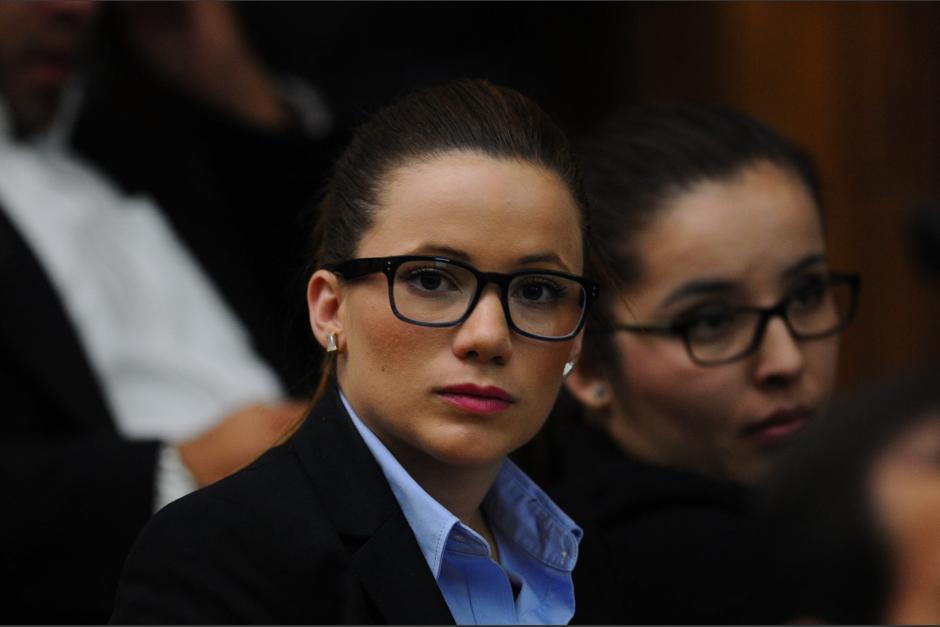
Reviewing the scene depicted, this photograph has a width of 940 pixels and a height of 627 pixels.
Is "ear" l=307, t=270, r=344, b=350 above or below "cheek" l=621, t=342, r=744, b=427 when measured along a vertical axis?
above

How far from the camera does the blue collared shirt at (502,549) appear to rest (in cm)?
159

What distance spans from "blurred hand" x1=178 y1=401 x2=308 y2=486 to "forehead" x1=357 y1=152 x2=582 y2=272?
0.74m

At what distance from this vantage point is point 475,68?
3959mm

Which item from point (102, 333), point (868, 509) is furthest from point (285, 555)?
point (102, 333)

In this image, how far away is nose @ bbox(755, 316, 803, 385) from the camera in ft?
7.34

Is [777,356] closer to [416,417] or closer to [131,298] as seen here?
[416,417]

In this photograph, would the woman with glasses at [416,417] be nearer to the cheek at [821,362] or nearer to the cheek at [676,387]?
the cheek at [676,387]

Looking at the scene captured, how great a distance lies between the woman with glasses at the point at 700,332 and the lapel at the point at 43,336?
2.91 ft

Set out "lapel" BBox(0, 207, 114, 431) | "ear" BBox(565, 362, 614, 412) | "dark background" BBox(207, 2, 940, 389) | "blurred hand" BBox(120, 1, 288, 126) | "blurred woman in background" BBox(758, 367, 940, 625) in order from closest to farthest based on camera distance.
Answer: "blurred woman in background" BBox(758, 367, 940, 625) < "ear" BBox(565, 362, 614, 412) < "lapel" BBox(0, 207, 114, 431) < "blurred hand" BBox(120, 1, 288, 126) < "dark background" BBox(207, 2, 940, 389)

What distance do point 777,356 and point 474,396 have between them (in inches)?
33.2

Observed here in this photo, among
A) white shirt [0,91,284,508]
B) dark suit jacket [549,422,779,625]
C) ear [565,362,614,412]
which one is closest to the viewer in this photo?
dark suit jacket [549,422,779,625]

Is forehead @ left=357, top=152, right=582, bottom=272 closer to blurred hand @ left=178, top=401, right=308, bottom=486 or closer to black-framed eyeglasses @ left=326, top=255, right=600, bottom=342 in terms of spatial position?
black-framed eyeglasses @ left=326, top=255, right=600, bottom=342

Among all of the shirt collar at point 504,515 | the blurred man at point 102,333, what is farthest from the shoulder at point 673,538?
the blurred man at point 102,333

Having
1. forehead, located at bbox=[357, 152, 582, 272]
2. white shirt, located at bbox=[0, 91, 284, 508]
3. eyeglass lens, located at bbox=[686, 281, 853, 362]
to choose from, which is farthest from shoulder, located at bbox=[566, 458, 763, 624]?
white shirt, located at bbox=[0, 91, 284, 508]
